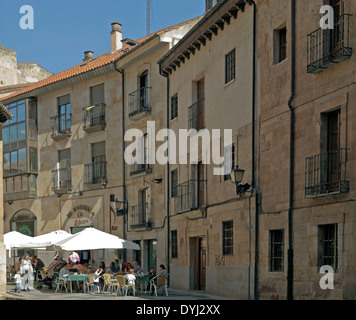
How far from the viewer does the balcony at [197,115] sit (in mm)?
22809

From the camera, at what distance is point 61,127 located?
3431 cm

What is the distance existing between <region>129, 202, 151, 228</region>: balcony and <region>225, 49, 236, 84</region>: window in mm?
9638

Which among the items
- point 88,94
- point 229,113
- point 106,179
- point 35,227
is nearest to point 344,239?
point 229,113

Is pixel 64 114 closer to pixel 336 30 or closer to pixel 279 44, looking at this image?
pixel 279 44

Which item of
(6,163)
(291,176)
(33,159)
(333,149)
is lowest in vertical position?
(291,176)

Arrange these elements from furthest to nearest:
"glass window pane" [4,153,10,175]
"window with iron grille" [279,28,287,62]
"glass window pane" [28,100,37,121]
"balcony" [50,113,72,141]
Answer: "glass window pane" [4,153,10,175] → "glass window pane" [28,100,37,121] → "balcony" [50,113,72,141] → "window with iron grille" [279,28,287,62]

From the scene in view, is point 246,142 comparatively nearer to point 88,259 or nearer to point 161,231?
point 161,231

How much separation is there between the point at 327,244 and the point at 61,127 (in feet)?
73.3

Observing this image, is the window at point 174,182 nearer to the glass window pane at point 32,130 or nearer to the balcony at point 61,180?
the balcony at point 61,180

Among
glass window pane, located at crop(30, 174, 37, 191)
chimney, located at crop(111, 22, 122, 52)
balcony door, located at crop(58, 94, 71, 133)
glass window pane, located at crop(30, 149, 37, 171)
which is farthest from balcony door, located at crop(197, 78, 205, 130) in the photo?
glass window pane, located at crop(30, 174, 37, 191)

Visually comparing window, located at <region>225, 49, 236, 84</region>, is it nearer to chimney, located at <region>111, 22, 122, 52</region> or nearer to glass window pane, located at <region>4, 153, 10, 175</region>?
chimney, located at <region>111, 22, 122, 52</region>

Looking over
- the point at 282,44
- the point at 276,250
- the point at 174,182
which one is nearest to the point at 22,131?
the point at 174,182

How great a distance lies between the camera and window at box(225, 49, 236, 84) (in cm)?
1998

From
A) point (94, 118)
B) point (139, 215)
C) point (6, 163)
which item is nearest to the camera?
point (139, 215)
